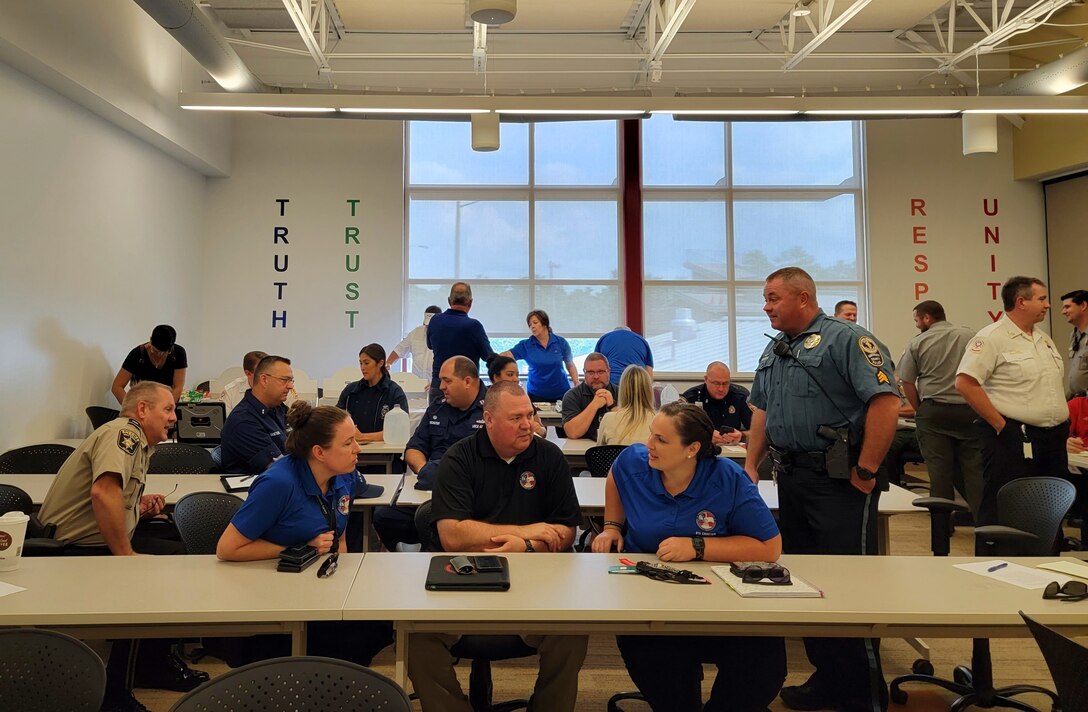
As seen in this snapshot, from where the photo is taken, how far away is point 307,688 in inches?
54.6

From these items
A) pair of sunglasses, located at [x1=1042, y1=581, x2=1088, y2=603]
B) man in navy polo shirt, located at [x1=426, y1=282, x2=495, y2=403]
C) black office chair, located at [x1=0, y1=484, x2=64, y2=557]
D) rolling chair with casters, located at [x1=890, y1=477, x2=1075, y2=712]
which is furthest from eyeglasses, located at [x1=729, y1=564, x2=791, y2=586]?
man in navy polo shirt, located at [x1=426, y1=282, x2=495, y2=403]

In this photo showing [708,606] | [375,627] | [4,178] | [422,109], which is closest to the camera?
[708,606]

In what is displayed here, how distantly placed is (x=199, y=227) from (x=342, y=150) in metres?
1.95

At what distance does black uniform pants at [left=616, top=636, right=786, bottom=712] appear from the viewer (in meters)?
2.25

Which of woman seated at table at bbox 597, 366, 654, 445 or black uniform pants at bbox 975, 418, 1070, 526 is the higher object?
woman seated at table at bbox 597, 366, 654, 445

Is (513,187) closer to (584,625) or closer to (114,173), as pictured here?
(114,173)

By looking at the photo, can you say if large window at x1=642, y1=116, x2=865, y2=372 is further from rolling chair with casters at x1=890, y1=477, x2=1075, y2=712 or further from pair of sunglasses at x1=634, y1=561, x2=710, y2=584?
pair of sunglasses at x1=634, y1=561, x2=710, y2=584

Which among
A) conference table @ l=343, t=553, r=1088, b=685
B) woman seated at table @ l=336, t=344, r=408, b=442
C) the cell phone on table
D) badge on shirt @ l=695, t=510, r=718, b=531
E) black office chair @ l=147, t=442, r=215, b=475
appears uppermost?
woman seated at table @ l=336, t=344, r=408, b=442

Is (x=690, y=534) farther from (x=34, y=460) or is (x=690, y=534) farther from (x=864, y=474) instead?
(x=34, y=460)

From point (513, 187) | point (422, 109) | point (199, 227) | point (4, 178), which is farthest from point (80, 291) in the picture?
point (513, 187)

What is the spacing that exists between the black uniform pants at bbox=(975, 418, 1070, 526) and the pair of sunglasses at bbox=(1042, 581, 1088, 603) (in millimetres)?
2398

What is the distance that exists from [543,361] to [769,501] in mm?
4110

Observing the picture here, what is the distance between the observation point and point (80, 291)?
6.34 meters

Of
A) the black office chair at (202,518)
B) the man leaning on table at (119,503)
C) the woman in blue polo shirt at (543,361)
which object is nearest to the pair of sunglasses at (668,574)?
the black office chair at (202,518)
